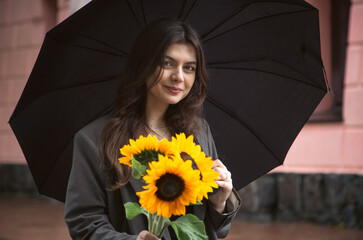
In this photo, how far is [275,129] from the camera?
1939 millimetres

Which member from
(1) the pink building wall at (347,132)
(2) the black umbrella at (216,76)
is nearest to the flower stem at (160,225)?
(2) the black umbrella at (216,76)

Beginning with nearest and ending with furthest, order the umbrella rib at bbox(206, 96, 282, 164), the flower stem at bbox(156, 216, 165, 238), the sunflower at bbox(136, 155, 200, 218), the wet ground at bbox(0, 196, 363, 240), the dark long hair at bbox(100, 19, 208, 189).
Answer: the sunflower at bbox(136, 155, 200, 218)
the flower stem at bbox(156, 216, 165, 238)
the dark long hair at bbox(100, 19, 208, 189)
the umbrella rib at bbox(206, 96, 282, 164)
the wet ground at bbox(0, 196, 363, 240)

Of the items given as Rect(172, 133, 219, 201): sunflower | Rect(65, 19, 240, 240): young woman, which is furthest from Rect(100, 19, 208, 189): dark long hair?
Rect(172, 133, 219, 201): sunflower

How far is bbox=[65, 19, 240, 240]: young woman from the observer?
1.45 metres

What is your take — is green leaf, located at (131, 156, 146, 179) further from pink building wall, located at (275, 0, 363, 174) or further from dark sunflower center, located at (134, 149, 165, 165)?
pink building wall, located at (275, 0, 363, 174)

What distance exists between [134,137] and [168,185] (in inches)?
18.2

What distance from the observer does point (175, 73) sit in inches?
59.6

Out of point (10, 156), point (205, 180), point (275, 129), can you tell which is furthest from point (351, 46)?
point (10, 156)

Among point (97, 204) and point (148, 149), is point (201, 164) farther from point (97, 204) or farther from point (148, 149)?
point (97, 204)

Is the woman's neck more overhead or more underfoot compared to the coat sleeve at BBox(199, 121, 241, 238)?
more overhead

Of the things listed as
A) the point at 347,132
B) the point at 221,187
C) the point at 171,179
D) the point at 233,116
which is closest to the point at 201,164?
the point at 171,179

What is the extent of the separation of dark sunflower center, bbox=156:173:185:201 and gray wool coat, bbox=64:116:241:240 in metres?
0.32

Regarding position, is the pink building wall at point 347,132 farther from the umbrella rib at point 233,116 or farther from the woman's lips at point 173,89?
the woman's lips at point 173,89

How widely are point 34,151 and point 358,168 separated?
435 centimetres
